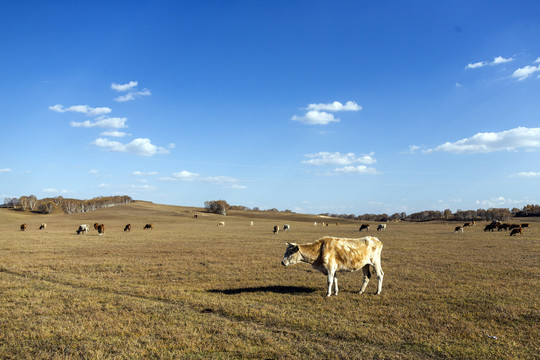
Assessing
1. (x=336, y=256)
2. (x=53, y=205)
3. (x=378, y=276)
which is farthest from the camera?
(x=53, y=205)

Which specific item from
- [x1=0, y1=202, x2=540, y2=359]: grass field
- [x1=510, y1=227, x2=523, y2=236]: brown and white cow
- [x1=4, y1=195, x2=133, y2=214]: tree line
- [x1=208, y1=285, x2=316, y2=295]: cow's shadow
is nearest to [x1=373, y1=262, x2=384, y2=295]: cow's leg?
[x1=0, y1=202, x2=540, y2=359]: grass field

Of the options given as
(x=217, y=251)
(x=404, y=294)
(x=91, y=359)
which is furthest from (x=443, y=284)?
(x=217, y=251)

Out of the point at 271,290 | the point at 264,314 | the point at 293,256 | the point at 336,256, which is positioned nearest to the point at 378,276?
the point at 336,256

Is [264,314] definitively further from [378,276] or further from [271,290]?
[378,276]

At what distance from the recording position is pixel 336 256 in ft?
42.8

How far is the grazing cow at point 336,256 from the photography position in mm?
12883

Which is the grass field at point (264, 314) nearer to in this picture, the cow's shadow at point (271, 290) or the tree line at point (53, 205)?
the cow's shadow at point (271, 290)

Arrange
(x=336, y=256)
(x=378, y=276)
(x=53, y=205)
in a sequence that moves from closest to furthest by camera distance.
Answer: (x=336, y=256)
(x=378, y=276)
(x=53, y=205)

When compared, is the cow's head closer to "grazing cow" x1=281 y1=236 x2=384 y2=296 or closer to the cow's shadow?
"grazing cow" x1=281 y1=236 x2=384 y2=296

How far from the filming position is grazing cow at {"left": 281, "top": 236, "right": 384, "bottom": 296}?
42.3ft

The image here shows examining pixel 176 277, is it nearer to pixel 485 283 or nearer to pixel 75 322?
pixel 75 322

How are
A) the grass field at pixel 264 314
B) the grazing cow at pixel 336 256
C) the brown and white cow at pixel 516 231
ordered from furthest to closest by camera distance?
the brown and white cow at pixel 516 231, the grazing cow at pixel 336 256, the grass field at pixel 264 314

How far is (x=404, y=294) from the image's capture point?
42.2 ft

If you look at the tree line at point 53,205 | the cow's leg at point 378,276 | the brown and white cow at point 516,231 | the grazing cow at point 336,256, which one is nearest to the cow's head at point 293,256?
the grazing cow at point 336,256
